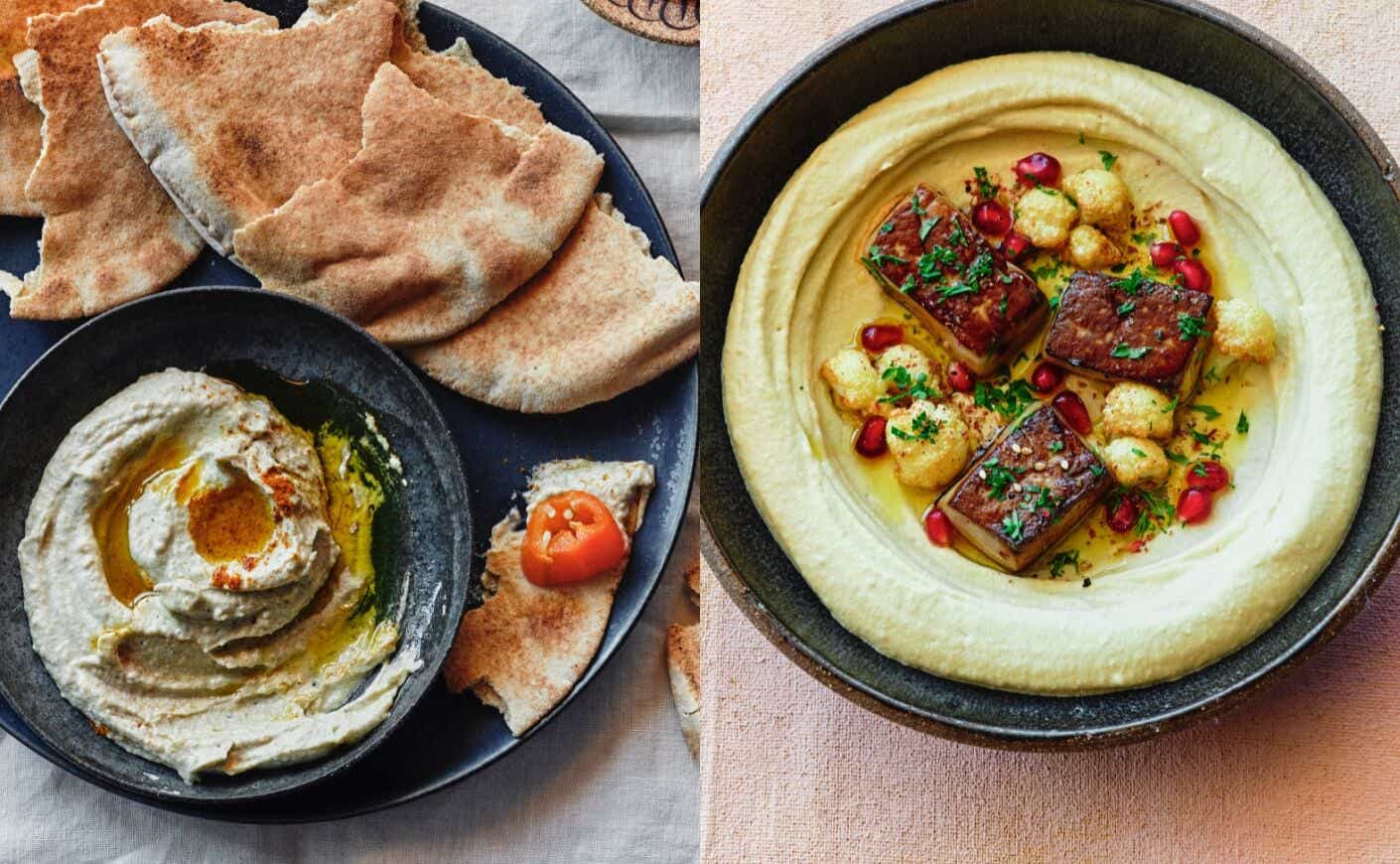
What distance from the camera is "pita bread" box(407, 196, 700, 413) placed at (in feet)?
7.53

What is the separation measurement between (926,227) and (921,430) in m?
0.37

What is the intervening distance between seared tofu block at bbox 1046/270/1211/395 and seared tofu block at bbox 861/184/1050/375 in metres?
0.08

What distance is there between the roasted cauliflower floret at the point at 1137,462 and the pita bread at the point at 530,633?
2.81 feet

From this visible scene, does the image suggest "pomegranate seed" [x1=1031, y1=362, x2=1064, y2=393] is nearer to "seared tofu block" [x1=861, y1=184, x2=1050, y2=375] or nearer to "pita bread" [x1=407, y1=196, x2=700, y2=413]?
"seared tofu block" [x1=861, y1=184, x2=1050, y2=375]

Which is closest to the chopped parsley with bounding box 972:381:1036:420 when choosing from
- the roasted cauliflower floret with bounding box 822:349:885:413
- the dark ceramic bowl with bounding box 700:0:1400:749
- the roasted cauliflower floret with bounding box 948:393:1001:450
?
the roasted cauliflower floret with bounding box 948:393:1001:450

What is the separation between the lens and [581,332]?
7.58 feet

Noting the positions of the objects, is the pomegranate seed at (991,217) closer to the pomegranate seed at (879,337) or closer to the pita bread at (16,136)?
the pomegranate seed at (879,337)

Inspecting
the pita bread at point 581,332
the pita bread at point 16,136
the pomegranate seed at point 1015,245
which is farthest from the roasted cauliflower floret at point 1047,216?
the pita bread at point 16,136

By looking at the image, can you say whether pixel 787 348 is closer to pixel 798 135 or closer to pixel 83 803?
pixel 798 135

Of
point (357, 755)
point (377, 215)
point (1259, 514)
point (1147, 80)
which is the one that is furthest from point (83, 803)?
point (1147, 80)

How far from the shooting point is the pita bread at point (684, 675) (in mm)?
2379

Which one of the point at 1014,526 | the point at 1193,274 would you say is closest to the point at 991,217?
the point at 1193,274

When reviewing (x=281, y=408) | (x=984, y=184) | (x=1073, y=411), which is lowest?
(x=281, y=408)

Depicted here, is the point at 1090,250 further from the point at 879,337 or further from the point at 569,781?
the point at 569,781
